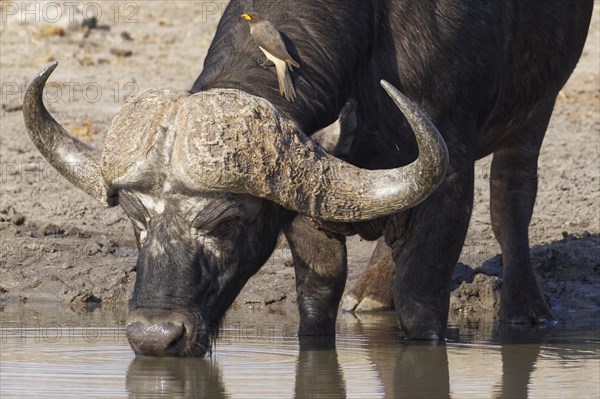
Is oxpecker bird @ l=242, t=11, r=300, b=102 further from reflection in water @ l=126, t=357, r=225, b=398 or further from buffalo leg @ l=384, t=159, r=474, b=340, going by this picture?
reflection in water @ l=126, t=357, r=225, b=398

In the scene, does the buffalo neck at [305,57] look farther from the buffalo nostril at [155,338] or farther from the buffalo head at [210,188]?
the buffalo nostril at [155,338]

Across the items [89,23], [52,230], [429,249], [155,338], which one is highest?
[89,23]

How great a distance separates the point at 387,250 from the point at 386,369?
270 centimetres

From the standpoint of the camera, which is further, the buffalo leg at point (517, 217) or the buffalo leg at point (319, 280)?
the buffalo leg at point (517, 217)

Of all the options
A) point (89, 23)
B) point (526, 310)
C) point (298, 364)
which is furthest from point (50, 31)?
point (298, 364)

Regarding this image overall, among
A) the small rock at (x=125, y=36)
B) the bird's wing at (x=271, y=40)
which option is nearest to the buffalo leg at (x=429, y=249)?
the bird's wing at (x=271, y=40)

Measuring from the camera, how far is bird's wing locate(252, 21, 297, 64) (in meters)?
6.69

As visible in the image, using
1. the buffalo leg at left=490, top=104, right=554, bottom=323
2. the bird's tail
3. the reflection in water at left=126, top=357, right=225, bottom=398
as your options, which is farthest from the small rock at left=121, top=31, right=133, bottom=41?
the reflection in water at left=126, top=357, right=225, bottom=398

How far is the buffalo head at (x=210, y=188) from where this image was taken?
614 centimetres

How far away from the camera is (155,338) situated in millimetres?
6008

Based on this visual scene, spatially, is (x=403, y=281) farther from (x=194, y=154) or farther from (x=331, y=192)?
(x=194, y=154)

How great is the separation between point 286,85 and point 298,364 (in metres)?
1.32

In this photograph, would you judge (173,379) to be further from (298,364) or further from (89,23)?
(89,23)

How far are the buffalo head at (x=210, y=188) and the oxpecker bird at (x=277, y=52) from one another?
342mm
